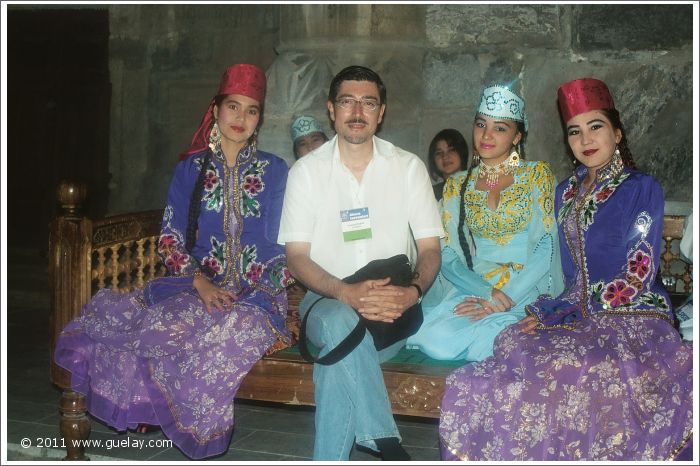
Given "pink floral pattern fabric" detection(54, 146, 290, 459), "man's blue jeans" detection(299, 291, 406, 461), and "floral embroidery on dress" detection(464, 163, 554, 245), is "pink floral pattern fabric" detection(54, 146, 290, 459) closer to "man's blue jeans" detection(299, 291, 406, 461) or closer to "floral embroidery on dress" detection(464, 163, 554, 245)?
"man's blue jeans" detection(299, 291, 406, 461)


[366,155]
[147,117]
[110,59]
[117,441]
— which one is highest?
[110,59]

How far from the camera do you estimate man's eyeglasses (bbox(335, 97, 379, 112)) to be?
3492 millimetres

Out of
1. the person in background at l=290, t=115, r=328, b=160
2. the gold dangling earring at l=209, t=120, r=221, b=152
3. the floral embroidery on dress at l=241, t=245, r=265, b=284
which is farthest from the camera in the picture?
the person in background at l=290, t=115, r=328, b=160

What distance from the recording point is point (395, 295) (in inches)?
129

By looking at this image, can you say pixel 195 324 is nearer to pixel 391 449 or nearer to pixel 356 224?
pixel 356 224

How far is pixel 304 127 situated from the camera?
527 cm

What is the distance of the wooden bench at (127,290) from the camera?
3.33 m

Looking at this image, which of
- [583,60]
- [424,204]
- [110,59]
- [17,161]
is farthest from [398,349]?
[17,161]

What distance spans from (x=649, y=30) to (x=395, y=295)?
2.88 metres

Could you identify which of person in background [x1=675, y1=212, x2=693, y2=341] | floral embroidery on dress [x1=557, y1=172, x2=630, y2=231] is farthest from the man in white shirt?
person in background [x1=675, y1=212, x2=693, y2=341]

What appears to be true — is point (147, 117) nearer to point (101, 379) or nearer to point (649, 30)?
point (101, 379)

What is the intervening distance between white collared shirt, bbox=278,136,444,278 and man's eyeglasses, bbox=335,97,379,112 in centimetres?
26

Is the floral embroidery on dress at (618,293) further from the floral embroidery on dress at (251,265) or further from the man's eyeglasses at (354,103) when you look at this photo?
the floral embroidery on dress at (251,265)

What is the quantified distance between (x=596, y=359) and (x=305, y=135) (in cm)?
279
